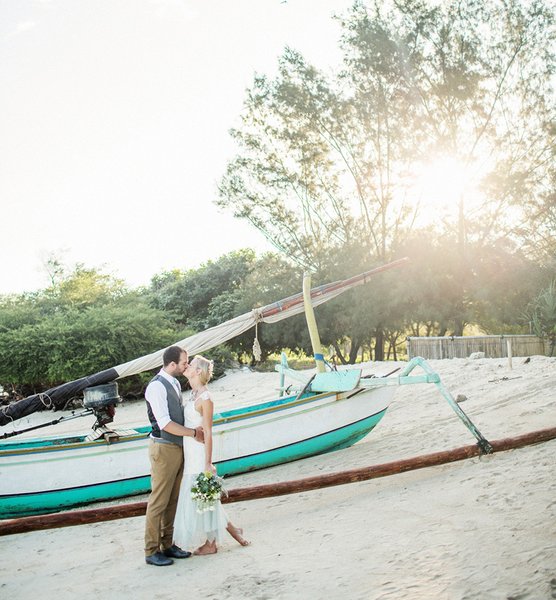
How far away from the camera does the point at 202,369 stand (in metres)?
5.18

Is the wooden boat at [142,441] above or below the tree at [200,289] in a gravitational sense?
below

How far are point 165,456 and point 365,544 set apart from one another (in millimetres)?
1764

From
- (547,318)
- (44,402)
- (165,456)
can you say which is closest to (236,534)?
(165,456)

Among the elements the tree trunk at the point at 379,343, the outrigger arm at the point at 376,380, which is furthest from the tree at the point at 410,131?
Result: the outrigger arm at the point at 376,380

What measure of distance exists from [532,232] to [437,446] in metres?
14.7

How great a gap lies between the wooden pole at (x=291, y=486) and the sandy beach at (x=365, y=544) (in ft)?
0.56

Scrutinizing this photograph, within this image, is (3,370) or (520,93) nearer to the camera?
(3,370)

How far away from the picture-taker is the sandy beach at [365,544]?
4227mm

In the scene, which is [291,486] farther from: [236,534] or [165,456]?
[165,456]

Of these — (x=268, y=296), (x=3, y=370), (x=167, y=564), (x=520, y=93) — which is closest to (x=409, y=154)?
(x=520, y=93)

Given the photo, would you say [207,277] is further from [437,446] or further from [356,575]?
[356,575]

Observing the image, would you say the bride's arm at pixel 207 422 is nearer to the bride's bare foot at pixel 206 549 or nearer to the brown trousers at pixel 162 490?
the brown trousers at pixel 162 490

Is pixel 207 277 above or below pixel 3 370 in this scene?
above

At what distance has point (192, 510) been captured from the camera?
521cm
